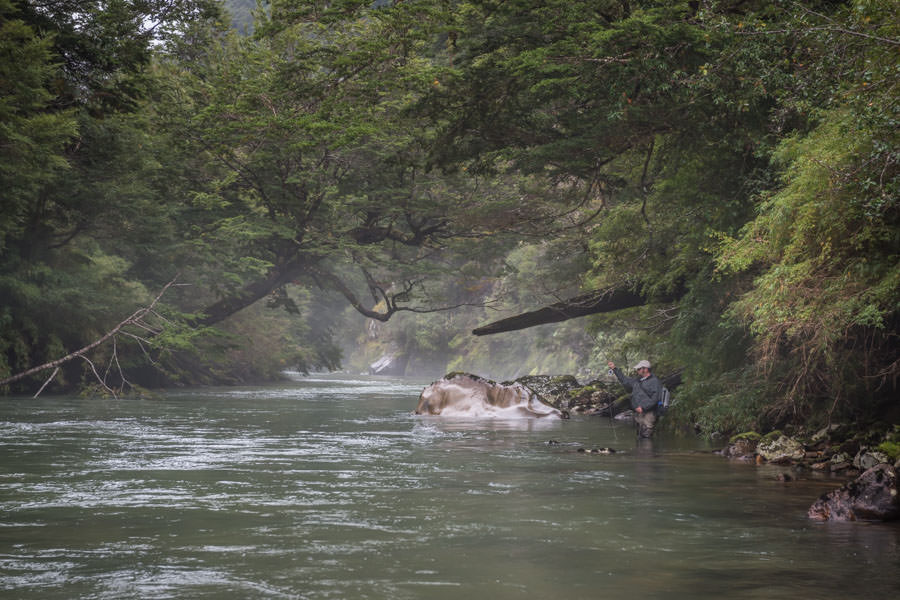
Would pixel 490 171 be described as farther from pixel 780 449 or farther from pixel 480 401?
pixel 480 401

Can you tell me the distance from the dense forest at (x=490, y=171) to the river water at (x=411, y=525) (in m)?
2.29

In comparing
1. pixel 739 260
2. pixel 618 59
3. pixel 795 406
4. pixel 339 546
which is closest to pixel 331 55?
pixel 618 59

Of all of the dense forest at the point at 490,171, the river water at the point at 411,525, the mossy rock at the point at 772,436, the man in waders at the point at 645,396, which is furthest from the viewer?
the man in waders at the point at 645,396

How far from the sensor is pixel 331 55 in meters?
17.0

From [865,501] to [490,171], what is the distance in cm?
1020

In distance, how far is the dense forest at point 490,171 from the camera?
10352mm

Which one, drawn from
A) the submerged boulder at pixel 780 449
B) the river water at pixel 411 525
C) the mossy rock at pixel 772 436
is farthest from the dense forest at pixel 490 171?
the river water at pixel 411 525

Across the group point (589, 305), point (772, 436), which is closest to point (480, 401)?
point (589, 305)

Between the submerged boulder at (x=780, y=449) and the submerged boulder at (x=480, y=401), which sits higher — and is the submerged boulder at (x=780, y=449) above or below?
below

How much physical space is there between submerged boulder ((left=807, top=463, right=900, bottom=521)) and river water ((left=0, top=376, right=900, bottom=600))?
24 cm

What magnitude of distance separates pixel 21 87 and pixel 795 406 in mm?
13620

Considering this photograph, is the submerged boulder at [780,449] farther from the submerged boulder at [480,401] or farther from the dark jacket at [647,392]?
the submerged boulder at [480,401]

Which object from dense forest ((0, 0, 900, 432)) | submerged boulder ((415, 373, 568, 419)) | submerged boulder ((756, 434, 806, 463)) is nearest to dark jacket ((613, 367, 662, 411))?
dense forest ((0, 0, 900, 432))

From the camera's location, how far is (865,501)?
7.89m
